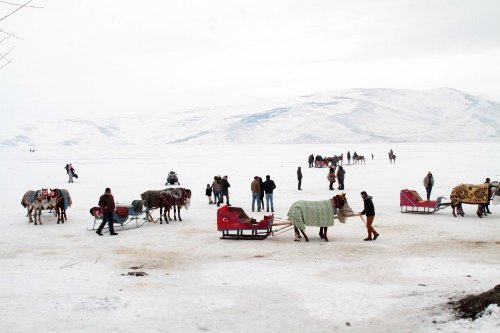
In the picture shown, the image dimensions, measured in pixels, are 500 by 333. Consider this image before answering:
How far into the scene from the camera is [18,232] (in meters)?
14.9

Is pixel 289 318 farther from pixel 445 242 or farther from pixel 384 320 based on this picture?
pixel 445 242

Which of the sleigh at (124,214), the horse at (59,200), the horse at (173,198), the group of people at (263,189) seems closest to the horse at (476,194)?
the group of people at (263,189)

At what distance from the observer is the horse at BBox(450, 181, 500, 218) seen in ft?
53.4

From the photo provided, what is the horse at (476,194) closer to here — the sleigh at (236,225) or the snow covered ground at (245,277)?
the snow covered ground at (245,277)

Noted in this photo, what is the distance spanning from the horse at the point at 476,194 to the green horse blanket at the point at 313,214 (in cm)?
601

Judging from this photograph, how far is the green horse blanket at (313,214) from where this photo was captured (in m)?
12.9

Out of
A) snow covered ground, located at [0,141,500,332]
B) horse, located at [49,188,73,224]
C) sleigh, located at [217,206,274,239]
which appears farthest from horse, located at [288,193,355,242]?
horse, located at [49,188,73,224]

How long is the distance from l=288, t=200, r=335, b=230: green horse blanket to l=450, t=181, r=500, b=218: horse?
6.01 metres

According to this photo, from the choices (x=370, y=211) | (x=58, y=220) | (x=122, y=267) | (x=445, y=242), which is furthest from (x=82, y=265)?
(x=445, y=242)

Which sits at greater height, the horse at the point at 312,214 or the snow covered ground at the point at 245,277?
the horse at the point at 312,214

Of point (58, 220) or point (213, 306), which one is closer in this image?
point (213, 306)

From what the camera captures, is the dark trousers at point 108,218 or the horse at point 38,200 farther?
the horse at point 38,200

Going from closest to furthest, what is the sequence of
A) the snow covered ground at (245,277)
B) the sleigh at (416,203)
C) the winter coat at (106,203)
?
the snow covered ground at (245,277) < the winter coat at (106,203) < the sleigh at (416,203)

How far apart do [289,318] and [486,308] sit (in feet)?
8.99
